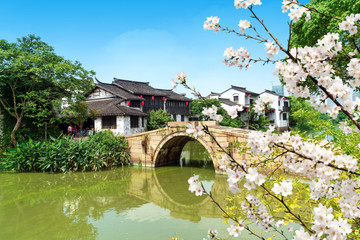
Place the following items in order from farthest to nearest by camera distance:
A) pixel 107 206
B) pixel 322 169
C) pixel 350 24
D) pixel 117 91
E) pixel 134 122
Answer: pixel 117 91, pixel 134 122, pixel 107 206, pixel 350 24, pixel 322 169

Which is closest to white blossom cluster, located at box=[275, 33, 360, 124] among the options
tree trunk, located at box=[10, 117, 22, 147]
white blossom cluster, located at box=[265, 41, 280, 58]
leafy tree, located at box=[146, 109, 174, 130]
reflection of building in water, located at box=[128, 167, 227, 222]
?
white blossom cluster, located at box=[265, 41, 280, 58]

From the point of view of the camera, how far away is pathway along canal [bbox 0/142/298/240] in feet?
22.0

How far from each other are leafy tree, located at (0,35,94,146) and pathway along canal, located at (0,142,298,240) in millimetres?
4529

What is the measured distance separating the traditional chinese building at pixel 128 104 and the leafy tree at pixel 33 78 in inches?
195

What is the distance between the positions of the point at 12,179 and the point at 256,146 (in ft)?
46.2

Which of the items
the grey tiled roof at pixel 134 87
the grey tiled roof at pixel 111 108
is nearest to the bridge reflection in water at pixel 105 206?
the grey tiled roof at pixel 111 108

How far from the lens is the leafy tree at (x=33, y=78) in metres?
14.5

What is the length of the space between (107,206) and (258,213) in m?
7.36

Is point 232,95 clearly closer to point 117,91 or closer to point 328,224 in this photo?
point 117,91

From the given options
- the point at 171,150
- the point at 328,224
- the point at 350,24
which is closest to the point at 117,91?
the point at 171,150

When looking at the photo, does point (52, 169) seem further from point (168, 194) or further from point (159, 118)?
point (159, 118)

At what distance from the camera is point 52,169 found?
13797 millimetres

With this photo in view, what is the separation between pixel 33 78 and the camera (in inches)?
599

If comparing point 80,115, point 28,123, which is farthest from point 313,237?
point 28,123
